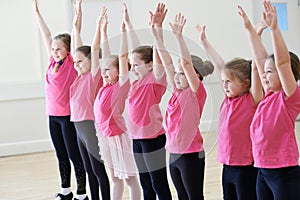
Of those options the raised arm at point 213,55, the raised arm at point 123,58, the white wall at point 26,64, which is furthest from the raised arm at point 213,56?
the white wall at point 26,64

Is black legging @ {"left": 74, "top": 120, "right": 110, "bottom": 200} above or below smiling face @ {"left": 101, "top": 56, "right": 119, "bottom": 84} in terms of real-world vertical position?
below

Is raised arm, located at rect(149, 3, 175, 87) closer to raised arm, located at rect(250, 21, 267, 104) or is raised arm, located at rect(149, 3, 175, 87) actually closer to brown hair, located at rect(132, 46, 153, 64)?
brown hair, located at rect(132, 46, 153, 64)

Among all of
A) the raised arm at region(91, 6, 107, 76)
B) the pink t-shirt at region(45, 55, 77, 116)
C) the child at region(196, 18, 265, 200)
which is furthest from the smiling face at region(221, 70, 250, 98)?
the pink t-shirt at region(45, 55, 77, 116)

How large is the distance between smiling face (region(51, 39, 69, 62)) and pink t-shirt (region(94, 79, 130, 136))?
540 mm

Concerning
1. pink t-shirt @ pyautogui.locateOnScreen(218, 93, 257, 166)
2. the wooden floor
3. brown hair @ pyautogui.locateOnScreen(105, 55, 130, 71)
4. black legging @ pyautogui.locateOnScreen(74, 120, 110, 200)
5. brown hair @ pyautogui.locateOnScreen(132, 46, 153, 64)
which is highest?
brown hair @ pyautogui.locateOnScreen(132, 46, 153, 64)

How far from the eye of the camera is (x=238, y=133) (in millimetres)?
2178

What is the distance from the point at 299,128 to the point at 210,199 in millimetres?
3140

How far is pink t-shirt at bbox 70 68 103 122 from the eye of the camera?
9.56 ft

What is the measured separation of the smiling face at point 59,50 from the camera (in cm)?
317

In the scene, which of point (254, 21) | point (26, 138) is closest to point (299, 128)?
point (254, 21)

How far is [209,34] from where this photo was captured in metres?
6.09

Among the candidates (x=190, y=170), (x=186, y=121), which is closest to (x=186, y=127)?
(x=186, y=121)

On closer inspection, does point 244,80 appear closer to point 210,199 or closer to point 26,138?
point 210,199

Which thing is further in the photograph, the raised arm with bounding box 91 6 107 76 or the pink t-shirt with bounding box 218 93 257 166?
the raised arm with bounding box 91 6 107 76
